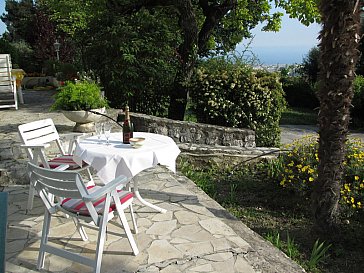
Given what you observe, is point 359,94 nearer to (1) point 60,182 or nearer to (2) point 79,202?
(2) point 79,202

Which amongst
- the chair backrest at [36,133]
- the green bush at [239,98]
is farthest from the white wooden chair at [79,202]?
the green bush at [239,98]

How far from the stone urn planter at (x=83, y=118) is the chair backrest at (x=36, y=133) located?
1.55 m

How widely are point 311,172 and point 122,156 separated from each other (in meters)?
2.81

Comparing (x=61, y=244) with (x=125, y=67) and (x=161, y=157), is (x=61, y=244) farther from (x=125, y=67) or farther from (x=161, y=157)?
(x=125, y=67)

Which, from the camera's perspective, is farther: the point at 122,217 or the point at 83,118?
the point at 83,118

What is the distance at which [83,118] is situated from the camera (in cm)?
625

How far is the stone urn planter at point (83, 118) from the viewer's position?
6.17 metres

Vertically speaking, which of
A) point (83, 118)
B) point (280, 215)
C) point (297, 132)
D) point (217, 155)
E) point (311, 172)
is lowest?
point (297, 132)

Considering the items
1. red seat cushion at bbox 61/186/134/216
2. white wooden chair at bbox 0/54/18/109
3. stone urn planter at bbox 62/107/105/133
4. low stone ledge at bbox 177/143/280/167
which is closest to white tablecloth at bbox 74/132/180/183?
red seat cushion at bbox 61/186/134/216

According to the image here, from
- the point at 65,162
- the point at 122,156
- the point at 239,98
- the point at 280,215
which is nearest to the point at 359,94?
the point at 239,98

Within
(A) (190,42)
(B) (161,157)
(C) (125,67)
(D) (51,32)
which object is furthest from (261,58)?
(D) (51,32)

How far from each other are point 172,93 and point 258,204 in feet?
15.5

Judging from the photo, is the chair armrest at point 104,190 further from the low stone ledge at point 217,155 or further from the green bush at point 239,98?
the green bush at point 239,98

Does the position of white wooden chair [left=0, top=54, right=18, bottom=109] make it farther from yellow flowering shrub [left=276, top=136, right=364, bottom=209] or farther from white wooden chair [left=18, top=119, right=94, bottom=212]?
yellow flowering shrub [left=276, top=136, right=364, bottom=209]
